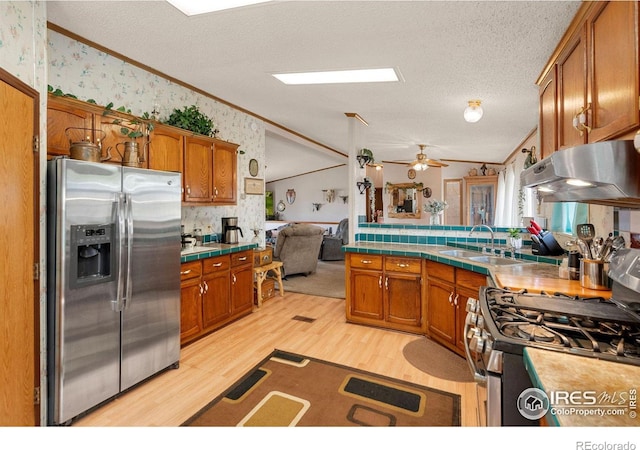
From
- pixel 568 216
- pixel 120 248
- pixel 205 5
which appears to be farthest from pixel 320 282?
pixel 205 5

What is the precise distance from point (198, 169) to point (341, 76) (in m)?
1.67

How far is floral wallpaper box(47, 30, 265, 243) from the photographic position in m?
2.42

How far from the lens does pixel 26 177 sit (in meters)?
1.64

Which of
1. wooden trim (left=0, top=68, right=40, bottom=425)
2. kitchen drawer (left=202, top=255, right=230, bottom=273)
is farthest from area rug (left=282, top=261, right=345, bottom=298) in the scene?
wooden trim (left=0, top=68, right=40, bottom=425)

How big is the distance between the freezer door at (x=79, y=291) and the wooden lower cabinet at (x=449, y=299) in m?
2.54

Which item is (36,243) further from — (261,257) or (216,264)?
(261,257)

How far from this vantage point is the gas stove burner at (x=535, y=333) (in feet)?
3.49

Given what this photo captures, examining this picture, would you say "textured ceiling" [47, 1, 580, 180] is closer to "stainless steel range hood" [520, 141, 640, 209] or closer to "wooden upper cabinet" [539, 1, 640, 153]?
"wooden upper cabinet" [539, 1, 640, 153]

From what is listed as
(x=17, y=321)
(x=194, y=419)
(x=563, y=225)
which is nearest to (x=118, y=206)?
(x=17, y=321)

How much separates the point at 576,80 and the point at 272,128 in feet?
12.9

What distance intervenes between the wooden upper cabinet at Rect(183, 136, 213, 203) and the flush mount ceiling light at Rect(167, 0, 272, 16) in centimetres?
132

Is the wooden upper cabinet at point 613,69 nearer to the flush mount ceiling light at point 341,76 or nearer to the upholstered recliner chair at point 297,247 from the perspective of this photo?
the flush mount ceiling light at point 341,76

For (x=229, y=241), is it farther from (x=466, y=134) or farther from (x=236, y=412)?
(x=466, y=134)

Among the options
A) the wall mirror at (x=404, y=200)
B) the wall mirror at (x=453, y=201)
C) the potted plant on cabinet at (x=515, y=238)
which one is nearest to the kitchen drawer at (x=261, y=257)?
the potted plant on cabinet at (x=515, y=238)
